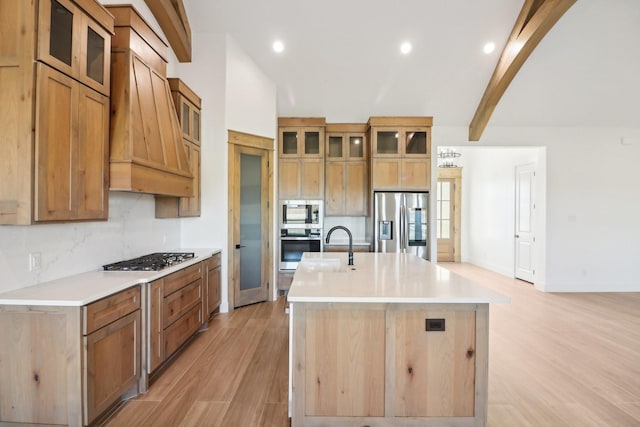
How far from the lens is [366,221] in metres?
5.53

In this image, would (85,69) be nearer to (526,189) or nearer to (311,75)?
(311,75)

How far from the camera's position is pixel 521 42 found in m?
3.95

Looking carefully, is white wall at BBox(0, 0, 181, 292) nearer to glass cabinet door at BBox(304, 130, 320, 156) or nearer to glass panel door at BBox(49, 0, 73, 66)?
glass panel door at BBox(49, 0, 73, 66)

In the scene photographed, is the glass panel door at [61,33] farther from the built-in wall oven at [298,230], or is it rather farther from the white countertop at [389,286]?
the built-in wall oven at [298,230]

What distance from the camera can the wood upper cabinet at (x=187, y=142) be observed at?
3489 mm

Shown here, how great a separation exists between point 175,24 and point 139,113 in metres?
1.95

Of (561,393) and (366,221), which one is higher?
(366,221)

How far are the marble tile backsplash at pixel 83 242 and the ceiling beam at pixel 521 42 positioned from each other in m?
4.91

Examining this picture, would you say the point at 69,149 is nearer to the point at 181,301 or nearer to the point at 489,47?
the point at 181,301

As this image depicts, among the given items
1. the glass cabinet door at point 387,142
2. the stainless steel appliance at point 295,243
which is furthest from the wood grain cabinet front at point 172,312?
the glass cabinet door at point 387,142

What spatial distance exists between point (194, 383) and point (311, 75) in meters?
4.17

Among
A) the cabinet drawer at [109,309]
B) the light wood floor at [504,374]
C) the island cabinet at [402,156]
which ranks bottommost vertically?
the light wood floor at [504,374]

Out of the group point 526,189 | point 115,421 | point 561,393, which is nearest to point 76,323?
point 115,421

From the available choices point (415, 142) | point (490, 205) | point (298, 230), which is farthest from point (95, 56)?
point (490, 205)
